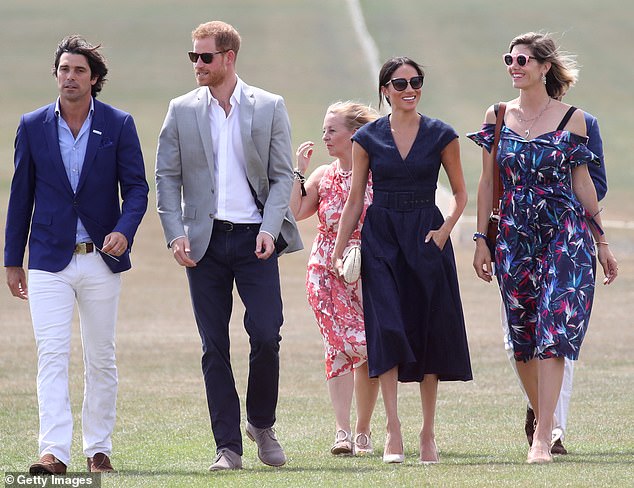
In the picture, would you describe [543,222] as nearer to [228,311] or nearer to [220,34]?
[228,311]

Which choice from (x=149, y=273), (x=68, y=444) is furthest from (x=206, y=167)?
(x=149, y=273)

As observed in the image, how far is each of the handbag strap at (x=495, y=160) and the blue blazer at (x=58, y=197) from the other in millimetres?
1866

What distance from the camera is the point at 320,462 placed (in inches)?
316

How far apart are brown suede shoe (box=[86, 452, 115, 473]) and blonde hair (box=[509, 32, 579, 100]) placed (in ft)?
9.94

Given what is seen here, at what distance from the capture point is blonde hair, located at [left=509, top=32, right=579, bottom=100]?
26.3 ft

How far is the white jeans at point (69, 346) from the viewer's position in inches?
290

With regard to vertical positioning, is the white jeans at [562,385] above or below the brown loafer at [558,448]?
above

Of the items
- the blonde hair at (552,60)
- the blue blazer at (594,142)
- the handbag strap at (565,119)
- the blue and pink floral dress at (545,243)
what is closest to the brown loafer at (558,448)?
the blue and pink floral dress at (545,243)

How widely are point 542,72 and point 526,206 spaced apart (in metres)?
0.74

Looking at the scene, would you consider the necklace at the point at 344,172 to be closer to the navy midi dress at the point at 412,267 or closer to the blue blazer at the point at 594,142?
the navy midi dress at the point at 412,267

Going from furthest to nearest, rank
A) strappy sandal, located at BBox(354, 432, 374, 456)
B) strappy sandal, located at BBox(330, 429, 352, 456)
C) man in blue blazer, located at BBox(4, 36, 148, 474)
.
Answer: strappy sandal, located at BBox(354, 432, 374, 456) → strappy sandal, located at BBox(330, 429, 352, 456) → man in blue blazer, located at BBox(4, 36, 148, 474)

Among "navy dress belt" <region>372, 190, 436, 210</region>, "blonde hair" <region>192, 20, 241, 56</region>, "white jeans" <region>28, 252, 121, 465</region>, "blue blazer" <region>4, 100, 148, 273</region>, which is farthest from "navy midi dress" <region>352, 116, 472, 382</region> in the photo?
"white jeans" <region>28, 252, 121, 465</region>

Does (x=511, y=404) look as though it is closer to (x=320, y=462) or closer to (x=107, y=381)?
(x=320, y=462)

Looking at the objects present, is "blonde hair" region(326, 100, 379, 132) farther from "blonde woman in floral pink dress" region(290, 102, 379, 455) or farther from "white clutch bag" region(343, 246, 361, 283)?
"white clutch bag" region(343, 246, 361, 283)
